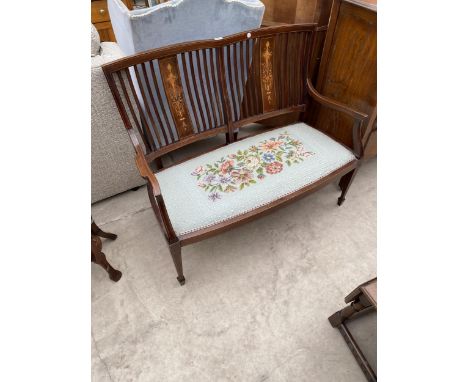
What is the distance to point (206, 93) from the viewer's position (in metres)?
1.49

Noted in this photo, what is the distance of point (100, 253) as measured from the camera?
4.45 feet

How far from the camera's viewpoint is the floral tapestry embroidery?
54.1 inches

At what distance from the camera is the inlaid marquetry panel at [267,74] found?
1492 mm

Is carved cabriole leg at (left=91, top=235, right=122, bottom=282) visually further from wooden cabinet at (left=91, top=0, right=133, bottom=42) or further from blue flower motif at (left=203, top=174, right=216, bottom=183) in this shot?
wooden cabinet at (left=91, top=0, right=133, bottom=42)

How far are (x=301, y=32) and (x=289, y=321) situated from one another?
1521 mm

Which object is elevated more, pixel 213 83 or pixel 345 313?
pixel 213 83

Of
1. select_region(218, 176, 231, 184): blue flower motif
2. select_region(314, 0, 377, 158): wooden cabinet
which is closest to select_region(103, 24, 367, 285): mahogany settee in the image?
select_region(218, 176, 231, 184): blue flower motif

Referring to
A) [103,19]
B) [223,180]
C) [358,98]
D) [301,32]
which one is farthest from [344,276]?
[103,19]

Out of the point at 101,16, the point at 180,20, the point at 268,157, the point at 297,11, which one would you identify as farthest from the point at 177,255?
the point at 101,16

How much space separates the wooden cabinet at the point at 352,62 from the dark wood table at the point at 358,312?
100 centimetres

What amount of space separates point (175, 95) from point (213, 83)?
0.22 m

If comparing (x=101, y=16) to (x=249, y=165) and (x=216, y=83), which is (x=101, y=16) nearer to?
(x=216, y=83)

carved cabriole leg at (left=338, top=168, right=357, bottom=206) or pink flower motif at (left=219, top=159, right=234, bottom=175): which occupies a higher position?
pink flower motif at (left=219, top=159, right=234, bottom=175)

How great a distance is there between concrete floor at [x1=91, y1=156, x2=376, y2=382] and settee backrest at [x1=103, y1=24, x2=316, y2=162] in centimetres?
64
